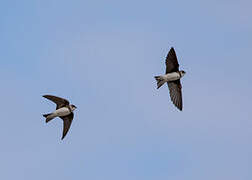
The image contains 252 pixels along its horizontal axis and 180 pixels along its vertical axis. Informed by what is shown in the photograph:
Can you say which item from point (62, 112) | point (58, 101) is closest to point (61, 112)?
point (62, 112)

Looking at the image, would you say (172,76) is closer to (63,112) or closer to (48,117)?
(63,112)

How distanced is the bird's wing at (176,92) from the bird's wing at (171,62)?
0.65 m

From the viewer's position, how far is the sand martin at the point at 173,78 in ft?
99.9

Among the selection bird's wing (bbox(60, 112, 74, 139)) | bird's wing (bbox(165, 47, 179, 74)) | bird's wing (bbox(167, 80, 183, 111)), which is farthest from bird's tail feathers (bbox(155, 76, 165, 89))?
bird's wing (bbox(60, 112, 74, 139))

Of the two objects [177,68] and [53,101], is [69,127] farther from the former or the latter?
[177,68]

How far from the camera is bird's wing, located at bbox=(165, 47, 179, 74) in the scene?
30.4 metres

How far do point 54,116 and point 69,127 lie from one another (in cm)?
121

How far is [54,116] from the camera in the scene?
2916 centimetres

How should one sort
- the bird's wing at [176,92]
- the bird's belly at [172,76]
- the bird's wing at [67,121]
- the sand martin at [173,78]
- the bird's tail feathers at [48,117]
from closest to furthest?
the bird's tail feathers at [48,117], the bird's wing at [67,121], the sand martin at [173,78], the bird's belly at [172,76], the bird's wing at [176,92]

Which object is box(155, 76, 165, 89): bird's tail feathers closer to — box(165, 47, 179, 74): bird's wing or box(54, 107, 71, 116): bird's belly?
box(165, 47, 179, 74): bird's wing

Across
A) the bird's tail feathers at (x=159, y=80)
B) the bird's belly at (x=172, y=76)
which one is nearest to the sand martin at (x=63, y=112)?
the bird's tail feathers at (x=159, y=80)

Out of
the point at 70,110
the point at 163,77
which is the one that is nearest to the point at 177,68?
the point at 163,77

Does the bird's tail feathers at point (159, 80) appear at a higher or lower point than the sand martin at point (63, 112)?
higher

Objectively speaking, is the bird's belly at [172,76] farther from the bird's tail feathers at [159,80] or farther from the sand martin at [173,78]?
the bird's tail feathers at [159,80]
